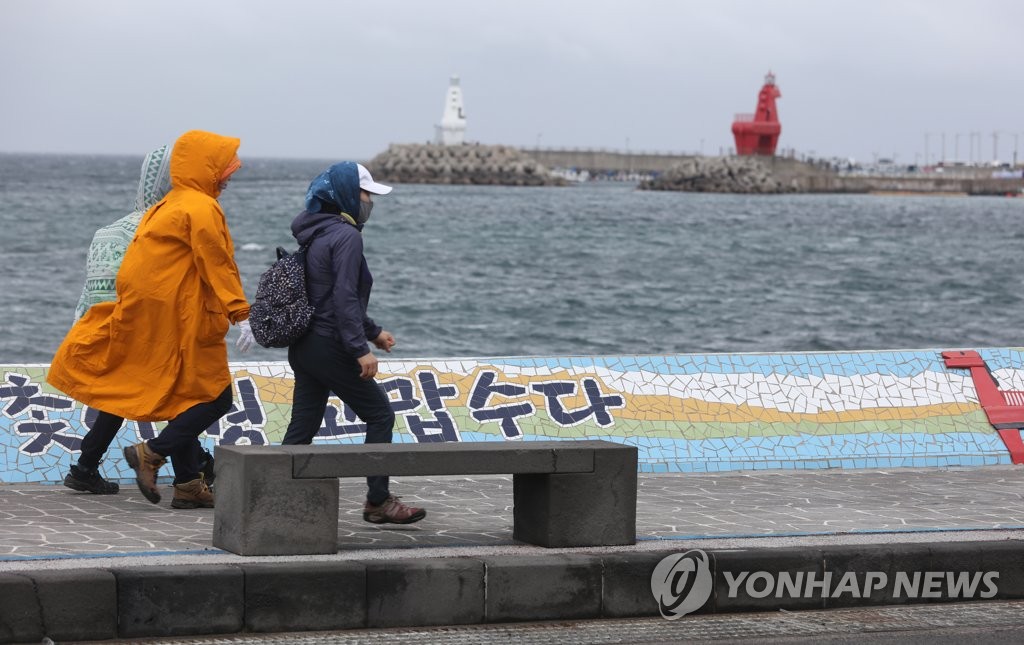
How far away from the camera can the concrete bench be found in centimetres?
584

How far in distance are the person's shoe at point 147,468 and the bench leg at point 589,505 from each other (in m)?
1.93

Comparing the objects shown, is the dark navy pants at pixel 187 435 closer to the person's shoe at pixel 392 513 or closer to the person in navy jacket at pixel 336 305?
the person in navy jacket at pixel 336 305

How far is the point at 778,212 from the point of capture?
9144cm

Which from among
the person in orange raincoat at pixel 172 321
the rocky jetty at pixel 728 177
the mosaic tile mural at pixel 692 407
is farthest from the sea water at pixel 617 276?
the rocky jetty at pixel 728 177

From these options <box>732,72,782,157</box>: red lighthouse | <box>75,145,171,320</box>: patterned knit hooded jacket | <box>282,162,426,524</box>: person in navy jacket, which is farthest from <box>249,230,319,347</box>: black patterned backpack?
<box>732,72,782,157</box>: red lighthouse

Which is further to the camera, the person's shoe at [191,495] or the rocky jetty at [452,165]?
the rocky jetty at [452,165]

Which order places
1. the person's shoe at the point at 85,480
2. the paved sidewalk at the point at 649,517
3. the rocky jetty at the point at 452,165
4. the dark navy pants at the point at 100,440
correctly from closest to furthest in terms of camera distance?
the paved sidewalk at the point at 649,517 < the dark navy pants at the point at 100,440 < the person's shoe at the point at 85,480 < the rocky jetty at the point at 452,165

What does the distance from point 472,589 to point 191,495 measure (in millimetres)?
1974

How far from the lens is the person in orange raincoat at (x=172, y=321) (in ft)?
22.7

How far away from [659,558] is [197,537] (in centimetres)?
192

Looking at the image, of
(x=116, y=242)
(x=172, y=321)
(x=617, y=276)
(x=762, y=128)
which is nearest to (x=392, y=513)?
(x=172, y=321)

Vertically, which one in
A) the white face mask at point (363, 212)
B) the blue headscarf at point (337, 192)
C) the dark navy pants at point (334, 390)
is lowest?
the dark navy pants at point (334, 390)

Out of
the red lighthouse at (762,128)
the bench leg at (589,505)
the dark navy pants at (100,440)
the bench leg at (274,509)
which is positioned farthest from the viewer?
the red lighthouse at (762,128)

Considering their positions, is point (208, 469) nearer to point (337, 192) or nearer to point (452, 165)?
point (337, 192)
